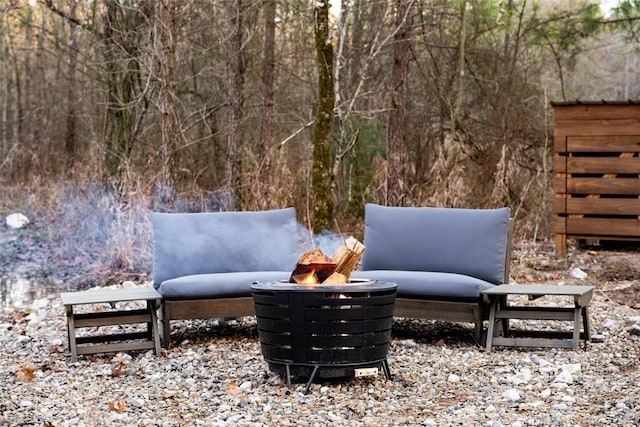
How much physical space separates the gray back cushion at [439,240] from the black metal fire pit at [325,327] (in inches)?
61.8

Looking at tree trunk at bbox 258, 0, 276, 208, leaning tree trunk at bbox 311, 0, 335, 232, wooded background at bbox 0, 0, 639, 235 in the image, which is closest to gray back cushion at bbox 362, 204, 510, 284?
leaning tree trunk at bbox 311, 0, 335, 232

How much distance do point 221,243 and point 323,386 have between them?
1966mm

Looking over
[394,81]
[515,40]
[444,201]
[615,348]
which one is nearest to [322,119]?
[444,201]

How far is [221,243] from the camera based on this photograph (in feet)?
21.7

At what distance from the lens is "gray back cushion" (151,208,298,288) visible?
6469 mm

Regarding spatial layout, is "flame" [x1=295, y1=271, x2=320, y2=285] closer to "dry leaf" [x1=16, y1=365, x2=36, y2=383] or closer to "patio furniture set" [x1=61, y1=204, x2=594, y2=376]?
"patio furniture set" [x1=61, y1=204, x2=594, y2=376]

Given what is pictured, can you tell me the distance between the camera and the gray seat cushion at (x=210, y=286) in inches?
238

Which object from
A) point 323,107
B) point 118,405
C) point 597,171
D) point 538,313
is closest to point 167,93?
point 323,107

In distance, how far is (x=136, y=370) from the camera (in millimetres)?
5477

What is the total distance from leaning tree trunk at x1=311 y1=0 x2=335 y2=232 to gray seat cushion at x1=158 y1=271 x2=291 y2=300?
9.69ft

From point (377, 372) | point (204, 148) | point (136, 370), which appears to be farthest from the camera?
point (204, 148)

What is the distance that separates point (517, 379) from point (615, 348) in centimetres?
121

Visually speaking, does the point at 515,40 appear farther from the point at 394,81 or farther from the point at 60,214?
the point at 60,214

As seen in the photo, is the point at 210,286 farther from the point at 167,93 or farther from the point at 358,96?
the point at 358,96
